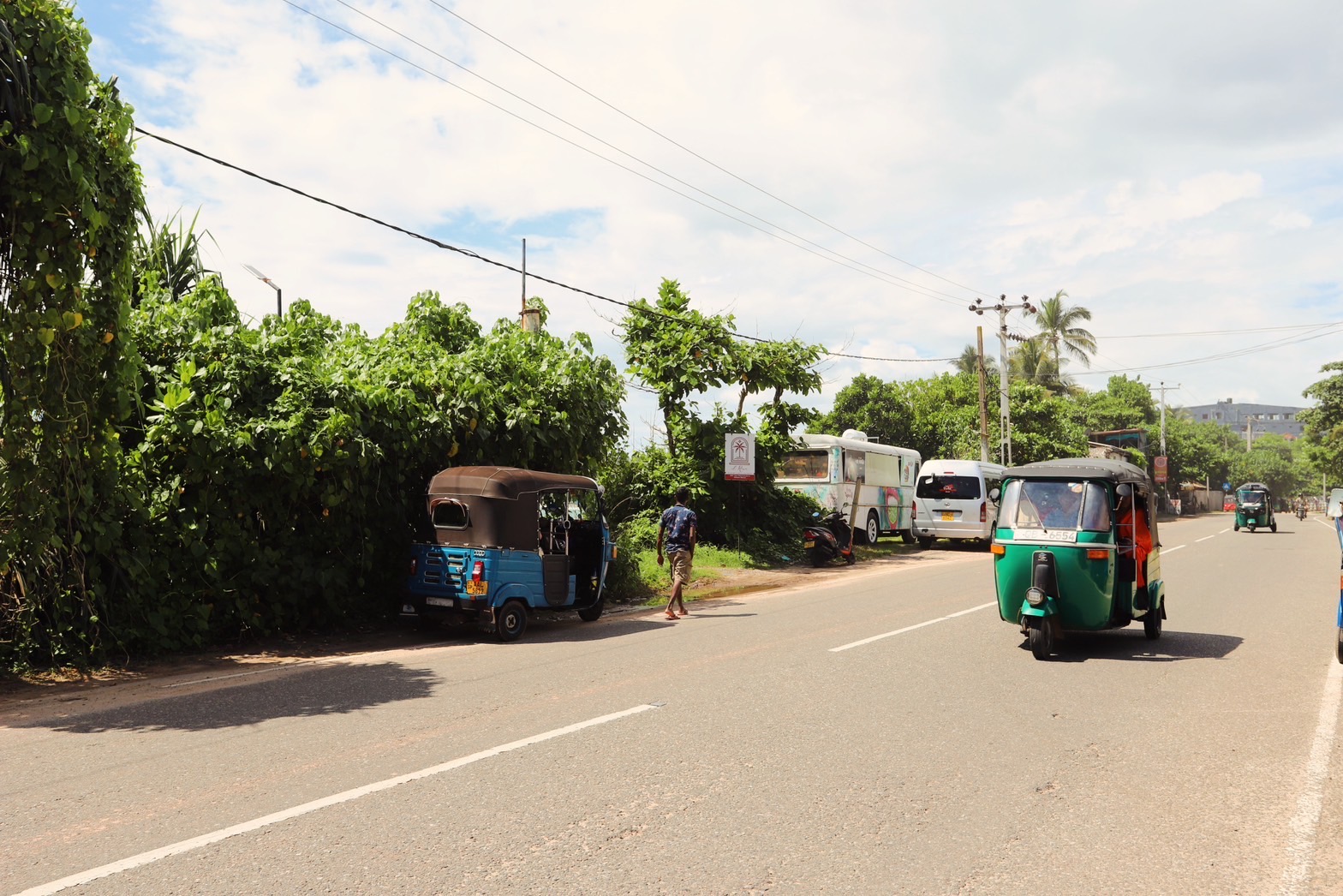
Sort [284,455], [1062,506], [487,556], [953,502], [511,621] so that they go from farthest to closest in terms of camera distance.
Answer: [953,502], [511,621], [487,556], [284,455], [1062,506]

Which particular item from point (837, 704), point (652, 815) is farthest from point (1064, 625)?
point (652, 815)

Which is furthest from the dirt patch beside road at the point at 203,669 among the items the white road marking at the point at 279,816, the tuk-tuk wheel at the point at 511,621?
the white road marking at the point at 279,816

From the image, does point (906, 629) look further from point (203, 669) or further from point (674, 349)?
point (674, 349)

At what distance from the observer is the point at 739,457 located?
22266mm

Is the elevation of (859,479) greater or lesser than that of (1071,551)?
greater

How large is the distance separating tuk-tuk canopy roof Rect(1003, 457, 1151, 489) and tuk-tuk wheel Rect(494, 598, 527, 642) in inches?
229

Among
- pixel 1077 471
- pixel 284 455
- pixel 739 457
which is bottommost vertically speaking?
pixel 1077 471

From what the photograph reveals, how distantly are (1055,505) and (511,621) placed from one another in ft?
20.5

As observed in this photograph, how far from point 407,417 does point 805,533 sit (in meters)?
13.9

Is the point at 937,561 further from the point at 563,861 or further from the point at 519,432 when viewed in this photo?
the point at 563,861

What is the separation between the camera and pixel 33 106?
782 centimetres

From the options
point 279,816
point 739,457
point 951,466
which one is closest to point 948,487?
point 951,466

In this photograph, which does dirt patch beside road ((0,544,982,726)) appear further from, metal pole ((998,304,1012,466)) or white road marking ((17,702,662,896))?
metal pole ((998,304,1012,466))

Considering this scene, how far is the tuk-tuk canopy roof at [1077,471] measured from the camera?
33.5 ft
